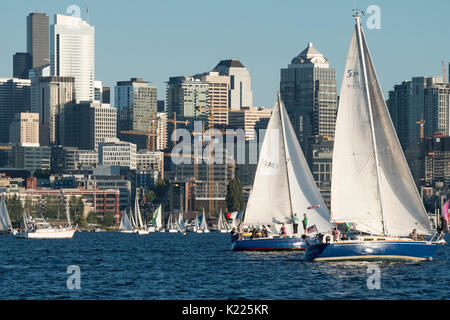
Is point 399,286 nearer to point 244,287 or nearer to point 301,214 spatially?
point 244,287

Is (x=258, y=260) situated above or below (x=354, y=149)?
below

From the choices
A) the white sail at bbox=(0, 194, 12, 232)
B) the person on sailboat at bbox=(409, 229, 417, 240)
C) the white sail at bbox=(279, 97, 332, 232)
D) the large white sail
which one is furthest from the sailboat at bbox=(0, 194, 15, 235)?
the person on sailboat at bbox=(409, 229, 417, 240)

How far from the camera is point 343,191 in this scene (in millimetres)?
63344

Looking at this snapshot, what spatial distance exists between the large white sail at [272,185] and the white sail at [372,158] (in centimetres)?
1890

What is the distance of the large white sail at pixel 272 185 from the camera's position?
8188cm

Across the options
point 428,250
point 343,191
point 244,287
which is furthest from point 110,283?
point 428,250

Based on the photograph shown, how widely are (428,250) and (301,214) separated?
17.7m

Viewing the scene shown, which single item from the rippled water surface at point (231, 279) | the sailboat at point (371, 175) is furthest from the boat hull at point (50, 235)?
the sailboat at point (371, 175)

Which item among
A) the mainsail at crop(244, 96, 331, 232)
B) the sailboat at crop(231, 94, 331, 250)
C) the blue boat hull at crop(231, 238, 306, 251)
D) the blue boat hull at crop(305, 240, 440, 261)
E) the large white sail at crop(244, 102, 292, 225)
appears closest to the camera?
the blue boat hull at crop(305, 240, 440, 261)

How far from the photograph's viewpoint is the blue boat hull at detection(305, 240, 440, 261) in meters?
62.2

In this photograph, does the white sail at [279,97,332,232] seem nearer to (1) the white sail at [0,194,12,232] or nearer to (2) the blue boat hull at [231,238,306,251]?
A: (2) the blue boat hull at [231,238,306,251]

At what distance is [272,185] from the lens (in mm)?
82312

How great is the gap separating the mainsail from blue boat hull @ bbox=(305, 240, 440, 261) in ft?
53.5
